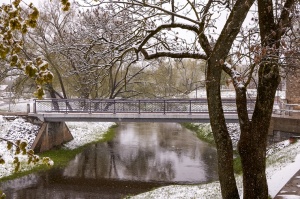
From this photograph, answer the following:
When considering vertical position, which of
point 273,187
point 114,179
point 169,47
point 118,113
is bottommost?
point 114,179

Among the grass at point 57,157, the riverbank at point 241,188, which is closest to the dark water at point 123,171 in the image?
the grass at point 57,157

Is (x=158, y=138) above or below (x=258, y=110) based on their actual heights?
below

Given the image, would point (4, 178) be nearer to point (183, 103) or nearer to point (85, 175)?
point (85, 175)

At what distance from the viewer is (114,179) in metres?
16.2

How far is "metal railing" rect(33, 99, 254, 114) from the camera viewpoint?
19.2m

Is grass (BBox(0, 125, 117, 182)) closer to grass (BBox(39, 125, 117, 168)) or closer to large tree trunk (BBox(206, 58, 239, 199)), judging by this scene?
grass (BBox(39, 125, 117, 168))

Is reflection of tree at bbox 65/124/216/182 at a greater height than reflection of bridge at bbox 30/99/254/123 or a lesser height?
lesser

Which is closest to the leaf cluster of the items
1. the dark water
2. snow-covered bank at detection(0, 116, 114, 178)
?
snow-covered bank at detection(0, 116, 114, 178)

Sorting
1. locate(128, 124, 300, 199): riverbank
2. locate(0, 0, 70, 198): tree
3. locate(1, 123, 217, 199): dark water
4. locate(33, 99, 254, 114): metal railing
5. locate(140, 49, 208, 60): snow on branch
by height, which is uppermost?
locate(140, 49, 208, 60): snow on branch

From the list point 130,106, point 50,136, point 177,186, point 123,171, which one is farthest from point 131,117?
point 177,186

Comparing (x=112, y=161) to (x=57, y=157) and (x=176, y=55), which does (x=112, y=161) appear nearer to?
(x=57, y=157)

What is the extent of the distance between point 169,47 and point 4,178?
37.4 ft

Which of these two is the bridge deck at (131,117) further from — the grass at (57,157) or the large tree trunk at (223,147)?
the large tree trunk at (223,147)

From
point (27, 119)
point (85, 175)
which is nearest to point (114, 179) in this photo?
point (85, 175)
